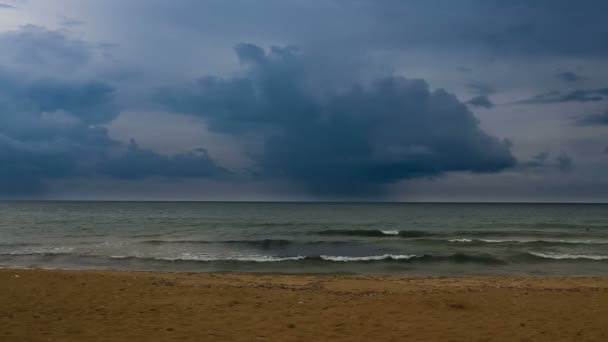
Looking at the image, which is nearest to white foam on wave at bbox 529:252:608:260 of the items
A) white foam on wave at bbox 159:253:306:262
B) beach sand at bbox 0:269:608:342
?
beach sand at bbox 0:269:608:342

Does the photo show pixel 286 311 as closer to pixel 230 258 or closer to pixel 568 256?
pixel 230 258

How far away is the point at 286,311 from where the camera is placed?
10195mm

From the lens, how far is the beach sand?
827 cm

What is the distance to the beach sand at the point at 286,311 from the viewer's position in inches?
325

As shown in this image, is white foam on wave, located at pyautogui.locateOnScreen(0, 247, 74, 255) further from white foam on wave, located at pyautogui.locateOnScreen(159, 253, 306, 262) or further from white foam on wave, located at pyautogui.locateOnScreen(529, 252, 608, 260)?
white foam on wave, located at pyautogui.locateOnScreen(529, 252, 608, 260)

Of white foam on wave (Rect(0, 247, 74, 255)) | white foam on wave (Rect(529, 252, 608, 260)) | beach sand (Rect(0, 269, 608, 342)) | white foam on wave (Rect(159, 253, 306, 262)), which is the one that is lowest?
white foam on wave (Rect(0, 247, 74, 255))

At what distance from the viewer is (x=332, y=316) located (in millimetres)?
9703

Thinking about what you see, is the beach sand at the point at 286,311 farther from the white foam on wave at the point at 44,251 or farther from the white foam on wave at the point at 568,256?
the white foam on wave at the point at 44,251

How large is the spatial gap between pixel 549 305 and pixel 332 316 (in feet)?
18.8

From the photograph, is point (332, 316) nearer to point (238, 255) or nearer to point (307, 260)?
point (307, 260)

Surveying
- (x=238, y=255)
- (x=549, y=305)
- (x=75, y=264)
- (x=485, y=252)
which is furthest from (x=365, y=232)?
(x=549, y=305)

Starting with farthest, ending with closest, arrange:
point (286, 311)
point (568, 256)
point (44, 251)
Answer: point (44, 251) → point (568, 256) → point (286, 311)

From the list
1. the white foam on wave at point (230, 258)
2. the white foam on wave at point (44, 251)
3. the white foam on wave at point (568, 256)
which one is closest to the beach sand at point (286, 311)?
the white foam on wave at point (230, 258)

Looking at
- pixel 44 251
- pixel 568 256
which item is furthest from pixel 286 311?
pixel 44 251
